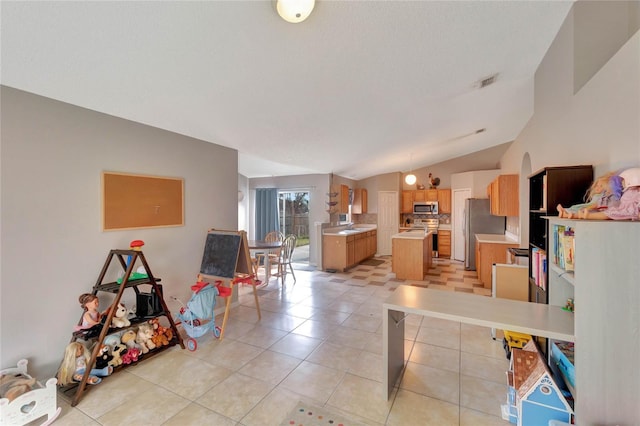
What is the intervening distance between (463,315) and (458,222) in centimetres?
648

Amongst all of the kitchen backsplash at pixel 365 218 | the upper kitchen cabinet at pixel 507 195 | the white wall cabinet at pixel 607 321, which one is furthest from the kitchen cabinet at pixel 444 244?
the white wall cabinet at pixel 607 321

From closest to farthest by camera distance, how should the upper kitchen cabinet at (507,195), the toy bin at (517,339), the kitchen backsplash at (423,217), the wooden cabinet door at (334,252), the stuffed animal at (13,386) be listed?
the stuffed animal at (13,386)
the toy bin at (517,339)
the upper kitchen cabinet at (507,195)
the wooden cabinet door at (334,252)
the kitchen backsplash at (423,217)

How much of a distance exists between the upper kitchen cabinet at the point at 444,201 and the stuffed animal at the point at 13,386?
28.0 ft

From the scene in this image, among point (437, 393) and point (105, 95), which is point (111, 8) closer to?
point (105, 95)

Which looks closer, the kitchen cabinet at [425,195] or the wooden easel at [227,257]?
the wooden easel at [227,257]

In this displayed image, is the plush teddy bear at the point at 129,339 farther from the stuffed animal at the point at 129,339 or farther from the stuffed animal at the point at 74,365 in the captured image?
the stuffed animal at the point at 74,365

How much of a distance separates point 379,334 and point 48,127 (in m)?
3.67

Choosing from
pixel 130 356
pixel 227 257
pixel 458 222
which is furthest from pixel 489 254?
pixel 130 356

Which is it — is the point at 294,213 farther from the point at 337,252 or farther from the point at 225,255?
the point at 225,255

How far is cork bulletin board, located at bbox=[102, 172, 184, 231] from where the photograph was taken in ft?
8.43

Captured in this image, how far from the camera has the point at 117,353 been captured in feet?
7.73

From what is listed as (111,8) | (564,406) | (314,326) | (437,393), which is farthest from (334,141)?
(564,406)

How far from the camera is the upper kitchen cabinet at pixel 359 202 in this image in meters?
8.29

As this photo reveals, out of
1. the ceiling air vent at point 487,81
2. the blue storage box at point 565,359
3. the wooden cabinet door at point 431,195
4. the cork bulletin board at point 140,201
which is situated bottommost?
the blue storage box at point 565,359
